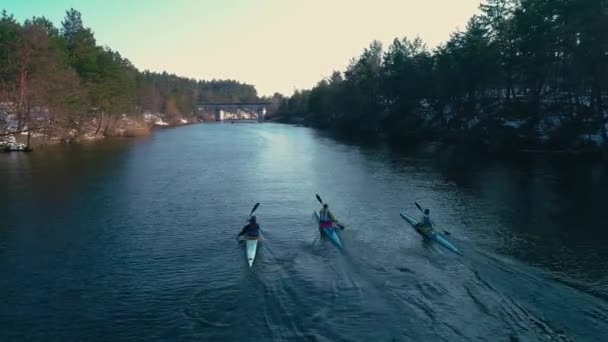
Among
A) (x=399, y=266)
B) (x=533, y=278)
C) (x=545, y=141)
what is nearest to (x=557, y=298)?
(x=533, y=278)

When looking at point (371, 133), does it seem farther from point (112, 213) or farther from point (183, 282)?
point (183, 282)

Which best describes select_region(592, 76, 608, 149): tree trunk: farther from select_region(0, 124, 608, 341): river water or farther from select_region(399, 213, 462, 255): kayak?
select_region(399, 213, 462, 255): kayak

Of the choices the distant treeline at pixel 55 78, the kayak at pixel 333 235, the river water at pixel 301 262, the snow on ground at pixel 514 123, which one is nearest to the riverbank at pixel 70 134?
Answer: the distant treeline at pixel 55 78

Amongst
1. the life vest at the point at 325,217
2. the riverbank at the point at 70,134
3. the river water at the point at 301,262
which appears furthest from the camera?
the riverbank at the point at 70,134

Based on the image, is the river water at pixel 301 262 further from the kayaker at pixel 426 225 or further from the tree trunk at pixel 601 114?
the tree trunk at pixel 601 114

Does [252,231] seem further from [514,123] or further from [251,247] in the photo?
[514,123]

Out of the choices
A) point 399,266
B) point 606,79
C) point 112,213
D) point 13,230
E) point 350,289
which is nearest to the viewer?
point 350,289
